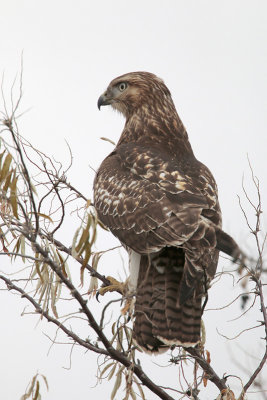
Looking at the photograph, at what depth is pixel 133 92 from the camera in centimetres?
701

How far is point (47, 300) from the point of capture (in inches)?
162

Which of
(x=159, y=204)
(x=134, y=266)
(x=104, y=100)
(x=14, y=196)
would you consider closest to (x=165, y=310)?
(x=134, y=266)

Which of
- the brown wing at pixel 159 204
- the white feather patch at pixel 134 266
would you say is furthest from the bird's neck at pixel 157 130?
the white feather patch at pixel 134 266

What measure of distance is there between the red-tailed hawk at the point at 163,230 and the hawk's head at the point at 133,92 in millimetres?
882

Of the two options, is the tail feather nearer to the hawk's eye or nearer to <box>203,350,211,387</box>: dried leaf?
<box>203,350,211,387</box>: dried leaf

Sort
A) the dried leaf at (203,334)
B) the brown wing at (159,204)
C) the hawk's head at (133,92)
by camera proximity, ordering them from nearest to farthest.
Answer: the brown wing at (159,204) < the dried leaf at (203,334) < the hawk's head at (133,92)

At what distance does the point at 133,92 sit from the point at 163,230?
9.43 ft

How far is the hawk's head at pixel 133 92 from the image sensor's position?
694cm

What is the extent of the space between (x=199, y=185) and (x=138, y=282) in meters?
0.99

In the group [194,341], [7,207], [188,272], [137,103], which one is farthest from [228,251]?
[137,103]

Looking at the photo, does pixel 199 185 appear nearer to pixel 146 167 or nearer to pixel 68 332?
pixel 146 167

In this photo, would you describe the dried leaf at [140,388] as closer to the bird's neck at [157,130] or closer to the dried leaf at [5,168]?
the dried leaf at [5,168]

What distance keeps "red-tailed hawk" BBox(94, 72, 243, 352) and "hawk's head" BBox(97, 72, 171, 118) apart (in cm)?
88

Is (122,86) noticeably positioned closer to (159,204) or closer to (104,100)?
(104,100)
